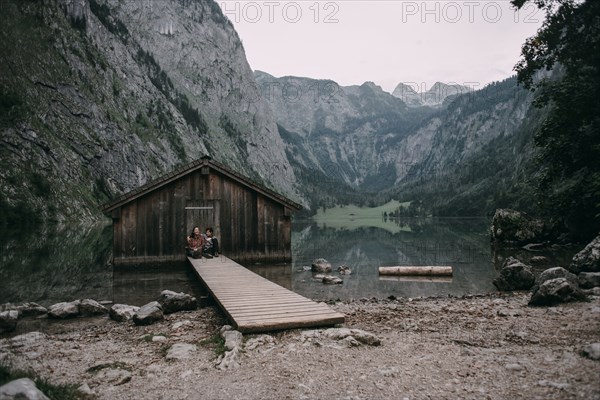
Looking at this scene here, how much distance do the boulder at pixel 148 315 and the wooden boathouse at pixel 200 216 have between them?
974 centimetres

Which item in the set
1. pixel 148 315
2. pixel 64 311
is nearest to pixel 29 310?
pixel 64 311

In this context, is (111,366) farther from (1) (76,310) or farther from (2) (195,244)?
(2) (195,244)

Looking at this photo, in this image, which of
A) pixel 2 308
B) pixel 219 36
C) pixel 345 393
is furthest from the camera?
pixel 219 36

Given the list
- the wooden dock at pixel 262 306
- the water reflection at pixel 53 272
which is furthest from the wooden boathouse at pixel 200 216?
the wooden dock at pixel 262 306

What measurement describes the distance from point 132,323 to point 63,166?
71257mm

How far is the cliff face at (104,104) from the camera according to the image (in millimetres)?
66688

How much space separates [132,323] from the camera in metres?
10.7

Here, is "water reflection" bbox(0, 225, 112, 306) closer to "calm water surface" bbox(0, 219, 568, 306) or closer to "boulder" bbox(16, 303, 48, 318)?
"calm water surface" bbox(0, 219, 568, 306)

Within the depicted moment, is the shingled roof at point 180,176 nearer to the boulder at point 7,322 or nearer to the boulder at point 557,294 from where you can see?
the boulder at point 7,322

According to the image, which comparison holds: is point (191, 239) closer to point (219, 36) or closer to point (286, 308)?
point (286, 308)

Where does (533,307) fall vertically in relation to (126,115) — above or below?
below

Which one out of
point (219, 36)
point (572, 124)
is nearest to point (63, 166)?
point (572, 124)

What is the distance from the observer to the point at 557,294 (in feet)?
34.1

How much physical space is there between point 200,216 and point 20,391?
16.3 m
